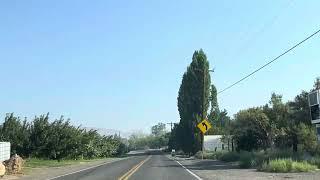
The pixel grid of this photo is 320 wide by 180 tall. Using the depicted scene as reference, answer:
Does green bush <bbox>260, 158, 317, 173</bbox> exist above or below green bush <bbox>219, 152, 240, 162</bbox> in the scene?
below

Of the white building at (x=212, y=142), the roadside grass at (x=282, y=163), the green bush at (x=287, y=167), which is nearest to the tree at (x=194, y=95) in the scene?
the white building at (x=212, y=142)

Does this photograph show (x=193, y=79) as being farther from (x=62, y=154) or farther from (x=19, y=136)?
(x=19, y=136)

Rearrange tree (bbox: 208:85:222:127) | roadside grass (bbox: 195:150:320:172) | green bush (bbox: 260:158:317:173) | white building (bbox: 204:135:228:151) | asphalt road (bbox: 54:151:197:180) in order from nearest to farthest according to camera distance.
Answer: asphalt road (bbox: 54:151:197:180) → green bush (bbox: 260:158:317:173) → roadside grass (bbox: 195:150:320:172) → tree (bbox: 208:85:222:127) → white building (bbox: 204:135:228:151)

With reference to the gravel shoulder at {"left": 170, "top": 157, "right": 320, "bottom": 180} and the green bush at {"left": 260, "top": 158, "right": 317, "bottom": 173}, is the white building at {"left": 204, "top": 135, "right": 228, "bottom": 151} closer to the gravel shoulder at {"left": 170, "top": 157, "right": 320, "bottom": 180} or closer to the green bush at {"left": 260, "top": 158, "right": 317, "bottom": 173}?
the gravel shoulder at {"left": 170, "top": 157, "right": 320, "bottom": 180}

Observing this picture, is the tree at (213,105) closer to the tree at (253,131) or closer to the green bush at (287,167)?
the tree at (253,131)

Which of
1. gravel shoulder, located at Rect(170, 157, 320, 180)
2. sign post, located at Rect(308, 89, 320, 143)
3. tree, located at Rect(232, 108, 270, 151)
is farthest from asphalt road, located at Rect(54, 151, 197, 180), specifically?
tree, located at Rect(232, 108, 270, 151)

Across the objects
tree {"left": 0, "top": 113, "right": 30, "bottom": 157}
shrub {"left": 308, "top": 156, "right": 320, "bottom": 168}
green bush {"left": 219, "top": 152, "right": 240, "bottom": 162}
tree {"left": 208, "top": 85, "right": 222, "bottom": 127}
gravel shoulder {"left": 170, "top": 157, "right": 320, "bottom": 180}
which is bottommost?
gravel shoulder {"left": 170, "top": 157, "right": 320, "bottom": 180}

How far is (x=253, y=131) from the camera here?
58375mm

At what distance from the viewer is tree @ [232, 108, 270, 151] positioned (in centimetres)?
5803

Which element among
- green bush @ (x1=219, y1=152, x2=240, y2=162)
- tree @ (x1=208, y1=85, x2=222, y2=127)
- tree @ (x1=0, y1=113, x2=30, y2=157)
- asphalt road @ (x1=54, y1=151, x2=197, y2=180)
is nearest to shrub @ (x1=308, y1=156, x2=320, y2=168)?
asphalt road @ (x1=54, y1=151, x2=197, y2=180)

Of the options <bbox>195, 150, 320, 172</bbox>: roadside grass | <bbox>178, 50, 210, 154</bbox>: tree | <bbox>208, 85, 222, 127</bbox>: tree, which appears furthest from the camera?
<bbox>208, 85, 222, 127</bbox>: tree

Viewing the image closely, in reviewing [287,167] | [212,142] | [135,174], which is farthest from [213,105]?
[135,174]

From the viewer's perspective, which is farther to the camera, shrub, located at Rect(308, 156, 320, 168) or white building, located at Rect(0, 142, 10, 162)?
white building, located at Rect(0, 142, 10, 162)

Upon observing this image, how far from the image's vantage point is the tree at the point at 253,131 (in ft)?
190
